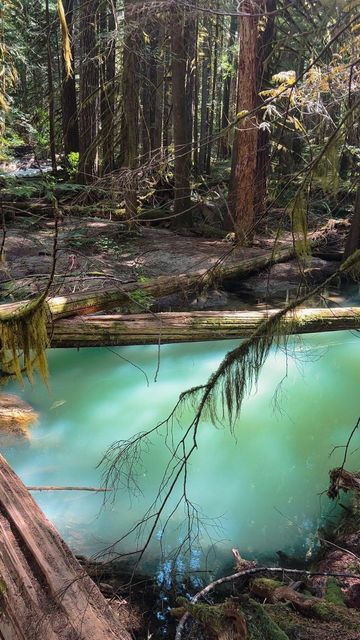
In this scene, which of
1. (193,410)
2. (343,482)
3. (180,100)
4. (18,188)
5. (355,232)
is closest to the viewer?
(343,482)

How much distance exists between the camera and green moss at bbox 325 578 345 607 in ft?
10.1

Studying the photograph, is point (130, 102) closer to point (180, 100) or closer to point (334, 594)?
point (180, 100)

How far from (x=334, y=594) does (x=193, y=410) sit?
2.41 m

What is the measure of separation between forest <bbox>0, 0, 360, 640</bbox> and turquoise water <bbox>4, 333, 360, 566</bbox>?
0.08 ft

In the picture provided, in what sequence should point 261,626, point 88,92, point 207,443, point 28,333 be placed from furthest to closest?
1. point 88,92
2. point 207,443
3. point 28,333
4. point 261,626

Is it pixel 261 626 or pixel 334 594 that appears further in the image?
pixel 334 594

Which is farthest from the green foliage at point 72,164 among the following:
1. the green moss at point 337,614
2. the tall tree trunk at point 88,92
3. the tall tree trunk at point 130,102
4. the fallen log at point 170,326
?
the green moss at point 337,614

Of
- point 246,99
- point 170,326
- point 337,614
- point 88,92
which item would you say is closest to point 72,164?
point 88,92

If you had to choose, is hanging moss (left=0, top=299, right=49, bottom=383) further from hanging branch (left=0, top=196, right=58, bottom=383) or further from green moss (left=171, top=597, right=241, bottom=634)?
green moss (left=171, top=597, right=241, bottom=634)

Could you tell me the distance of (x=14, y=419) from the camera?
5.78m

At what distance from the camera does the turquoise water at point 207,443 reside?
175 inches

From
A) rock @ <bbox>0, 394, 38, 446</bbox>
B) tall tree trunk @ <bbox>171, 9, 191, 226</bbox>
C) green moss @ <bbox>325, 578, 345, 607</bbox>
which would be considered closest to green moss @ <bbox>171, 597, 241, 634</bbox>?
green moss @ <bbox>325, 578, 345, 607</bbox>

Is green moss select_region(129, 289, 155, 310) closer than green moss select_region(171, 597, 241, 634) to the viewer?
No

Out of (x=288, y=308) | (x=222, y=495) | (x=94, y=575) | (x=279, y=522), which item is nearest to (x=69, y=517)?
(x=94, y=575)
